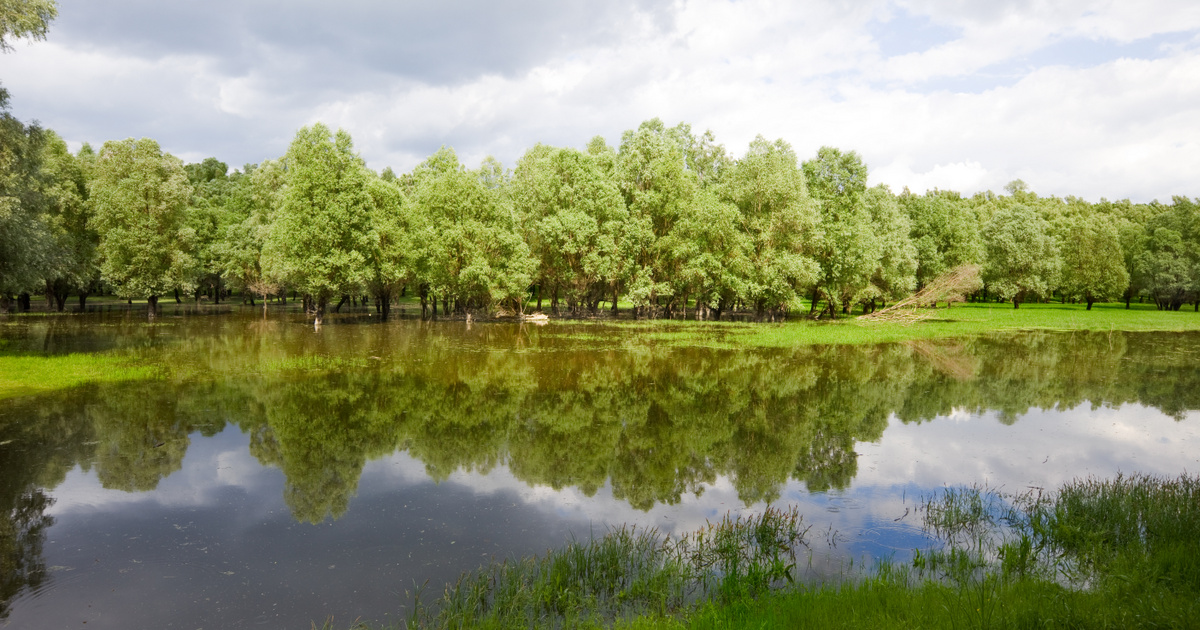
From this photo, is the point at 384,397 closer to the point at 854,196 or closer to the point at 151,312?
→ the point at 151,312

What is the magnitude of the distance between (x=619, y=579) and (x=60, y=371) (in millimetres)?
29140

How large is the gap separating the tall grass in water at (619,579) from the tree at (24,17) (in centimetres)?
3615

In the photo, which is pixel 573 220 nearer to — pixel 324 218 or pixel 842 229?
pixel 324 218

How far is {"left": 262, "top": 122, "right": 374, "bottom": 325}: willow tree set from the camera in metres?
51.0

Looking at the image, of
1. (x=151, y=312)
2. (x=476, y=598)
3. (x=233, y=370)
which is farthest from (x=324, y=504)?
(x=151, y=312)

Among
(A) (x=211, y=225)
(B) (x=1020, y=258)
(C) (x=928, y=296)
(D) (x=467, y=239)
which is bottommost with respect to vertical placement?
(C) (x=928, y=296)

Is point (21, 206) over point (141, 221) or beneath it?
beneath

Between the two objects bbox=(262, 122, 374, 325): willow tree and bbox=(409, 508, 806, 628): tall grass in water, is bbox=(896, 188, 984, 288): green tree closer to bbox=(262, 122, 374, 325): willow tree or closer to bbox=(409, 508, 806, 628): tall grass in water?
bbox=(262, 122, 374, 325): willow tree

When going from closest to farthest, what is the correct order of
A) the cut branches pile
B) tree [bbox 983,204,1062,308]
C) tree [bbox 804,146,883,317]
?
1. tree [bbox 804,146,883,317]
2. the cut branches pile
3. tree [bbox 983,204,1062,308]

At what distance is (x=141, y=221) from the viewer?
2109 inches

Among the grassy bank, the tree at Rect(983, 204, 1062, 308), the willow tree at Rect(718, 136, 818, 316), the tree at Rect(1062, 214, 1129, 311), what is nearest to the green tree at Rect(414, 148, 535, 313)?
the willow tree at Rect(718, 136, 818, 316)

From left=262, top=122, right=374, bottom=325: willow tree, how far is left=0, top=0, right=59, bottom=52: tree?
2300cm

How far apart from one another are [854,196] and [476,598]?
62465 millimetres

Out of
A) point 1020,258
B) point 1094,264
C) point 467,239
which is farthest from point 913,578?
point 1094,264
